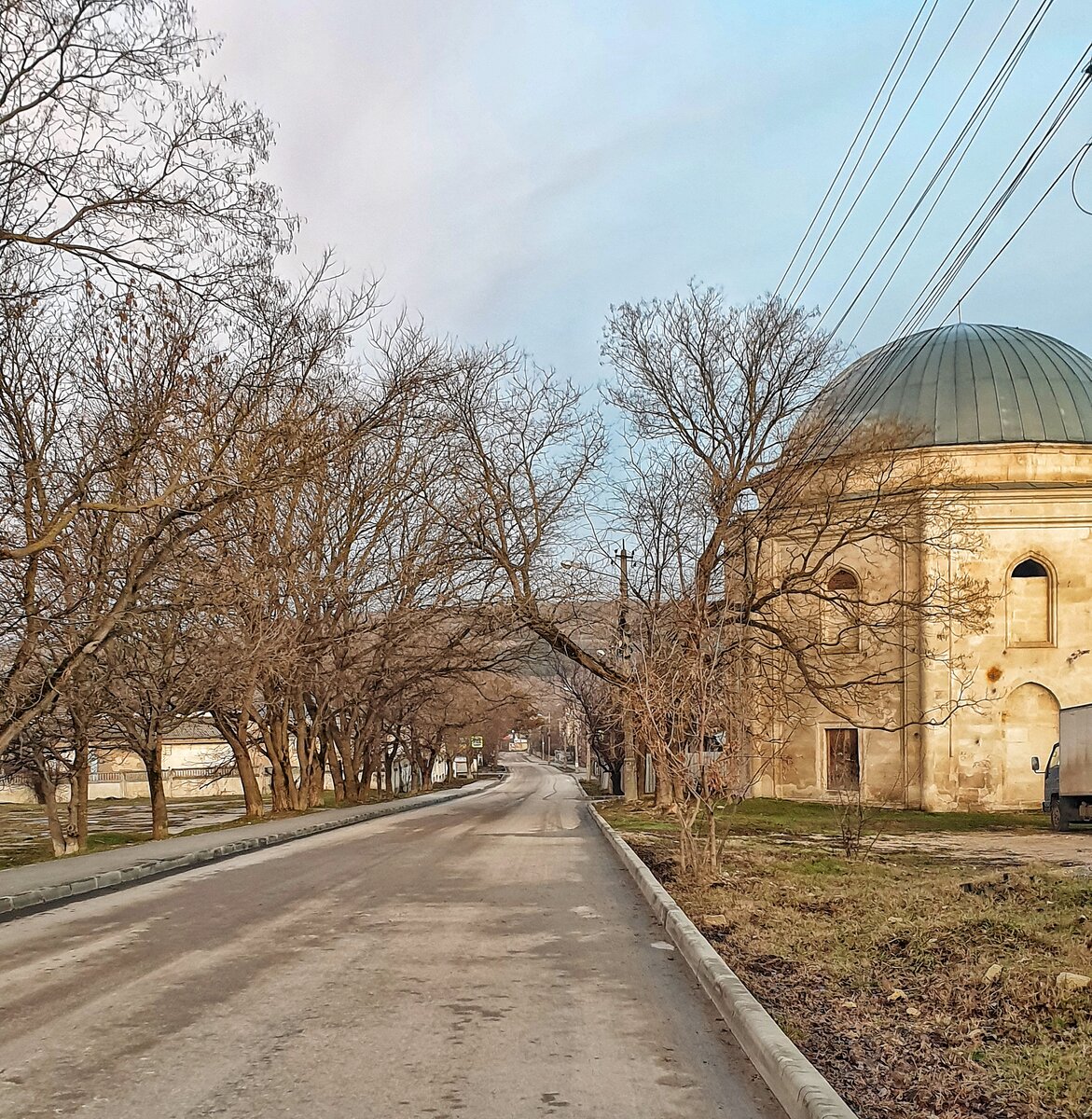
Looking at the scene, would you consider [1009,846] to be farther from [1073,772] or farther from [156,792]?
[156,792]

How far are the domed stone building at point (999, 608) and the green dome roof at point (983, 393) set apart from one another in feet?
0.21

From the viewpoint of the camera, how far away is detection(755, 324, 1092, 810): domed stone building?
3728 centimetres

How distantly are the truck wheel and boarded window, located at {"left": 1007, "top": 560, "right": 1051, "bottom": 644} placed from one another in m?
9.55

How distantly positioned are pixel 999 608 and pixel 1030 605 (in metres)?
1.05

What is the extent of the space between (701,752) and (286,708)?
24172 millimetres

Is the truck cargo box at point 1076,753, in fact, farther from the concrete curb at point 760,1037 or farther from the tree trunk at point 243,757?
the tree trunk at point 243,757

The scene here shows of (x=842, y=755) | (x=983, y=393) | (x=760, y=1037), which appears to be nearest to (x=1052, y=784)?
(x=842, y=755)

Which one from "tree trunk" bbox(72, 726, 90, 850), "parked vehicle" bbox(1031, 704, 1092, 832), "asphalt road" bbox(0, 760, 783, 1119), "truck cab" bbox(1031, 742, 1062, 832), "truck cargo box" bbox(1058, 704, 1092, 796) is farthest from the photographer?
"truck cab" bbox(1031, 742, 1062, 832)

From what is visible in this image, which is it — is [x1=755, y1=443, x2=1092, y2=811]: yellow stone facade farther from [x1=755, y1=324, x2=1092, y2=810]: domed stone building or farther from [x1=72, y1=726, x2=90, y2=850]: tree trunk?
[x1=72, y1=726, x2=90, y2=850]: tree trunk

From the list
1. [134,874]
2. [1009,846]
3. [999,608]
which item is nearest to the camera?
[134,874]

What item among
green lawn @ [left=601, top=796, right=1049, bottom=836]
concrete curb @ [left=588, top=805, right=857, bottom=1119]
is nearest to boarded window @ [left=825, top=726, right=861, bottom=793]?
green lawn @ [left=601, top=796, right=1049, bottom=836]

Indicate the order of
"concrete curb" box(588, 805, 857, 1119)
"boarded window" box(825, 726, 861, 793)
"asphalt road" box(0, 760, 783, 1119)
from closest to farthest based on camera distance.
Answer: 1. "concrete curb" box(588, 805, 857, 1119)
2. "asphalt road" box(0, 760, 783, 1119)
3. "boarded window" box(825, 726, 861, 793)

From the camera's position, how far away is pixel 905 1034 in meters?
6.86

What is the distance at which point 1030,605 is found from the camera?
38.4 metres
